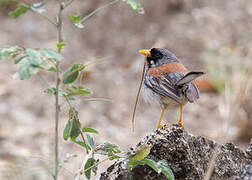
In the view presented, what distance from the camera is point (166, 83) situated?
4.56m

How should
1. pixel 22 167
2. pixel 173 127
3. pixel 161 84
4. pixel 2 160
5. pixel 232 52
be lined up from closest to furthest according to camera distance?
1. pixel 22 167
2. pixel 173 127
3. pixel 161 84
4. pixel 2 160
5. pixel 232 52

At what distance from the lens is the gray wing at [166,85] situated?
4344mm

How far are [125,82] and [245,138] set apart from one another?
2909mm

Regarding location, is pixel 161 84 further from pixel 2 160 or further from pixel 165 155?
pixel 2 160

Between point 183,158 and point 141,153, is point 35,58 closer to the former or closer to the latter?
point 141,153

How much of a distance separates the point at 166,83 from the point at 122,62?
5.14 m

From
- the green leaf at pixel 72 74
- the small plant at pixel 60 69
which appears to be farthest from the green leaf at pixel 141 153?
the green leaf at pixel 72 74

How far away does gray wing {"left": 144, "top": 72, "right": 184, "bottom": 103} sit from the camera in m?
4.34

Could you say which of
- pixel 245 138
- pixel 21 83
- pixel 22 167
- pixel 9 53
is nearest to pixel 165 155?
pixel 22 167

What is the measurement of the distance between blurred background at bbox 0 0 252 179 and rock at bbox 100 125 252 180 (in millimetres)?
4609

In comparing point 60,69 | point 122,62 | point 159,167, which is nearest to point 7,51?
point 60,69

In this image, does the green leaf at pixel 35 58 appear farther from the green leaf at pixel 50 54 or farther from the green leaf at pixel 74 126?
the green leaf at pixel 74 126

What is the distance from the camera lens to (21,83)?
9.55 m

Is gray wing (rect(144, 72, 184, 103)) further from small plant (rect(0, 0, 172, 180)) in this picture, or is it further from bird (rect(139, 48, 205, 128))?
small plant (rect(0, 0, 172, 180))
